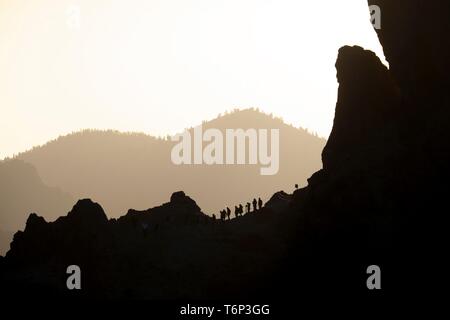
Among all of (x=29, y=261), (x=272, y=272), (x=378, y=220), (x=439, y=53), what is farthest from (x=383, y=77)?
(x=29, y=261)

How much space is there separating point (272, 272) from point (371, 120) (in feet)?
74.6

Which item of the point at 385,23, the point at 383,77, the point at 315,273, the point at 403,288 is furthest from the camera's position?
the point at 383,77

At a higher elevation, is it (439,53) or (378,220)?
(439,53)

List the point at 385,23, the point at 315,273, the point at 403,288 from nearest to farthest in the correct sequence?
the point at 403,288 → the point at 315,273 → the point at 385,23

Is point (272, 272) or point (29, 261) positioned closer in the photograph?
point (272, 272)

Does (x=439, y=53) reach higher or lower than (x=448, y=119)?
higher

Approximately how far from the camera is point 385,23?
270ft

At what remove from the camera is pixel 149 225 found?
91.6 meters

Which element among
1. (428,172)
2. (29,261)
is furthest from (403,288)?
(29,261)

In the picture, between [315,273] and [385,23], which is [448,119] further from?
[315,273]

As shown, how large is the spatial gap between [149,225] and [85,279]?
52.9ft

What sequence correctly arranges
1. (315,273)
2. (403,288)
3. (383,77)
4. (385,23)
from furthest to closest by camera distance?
(383,77), (385,23), (315,273), (403,288)

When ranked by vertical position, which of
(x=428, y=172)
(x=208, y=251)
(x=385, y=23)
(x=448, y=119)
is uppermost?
(x=385, y=23)

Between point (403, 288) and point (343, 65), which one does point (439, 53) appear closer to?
point (343, 65)
